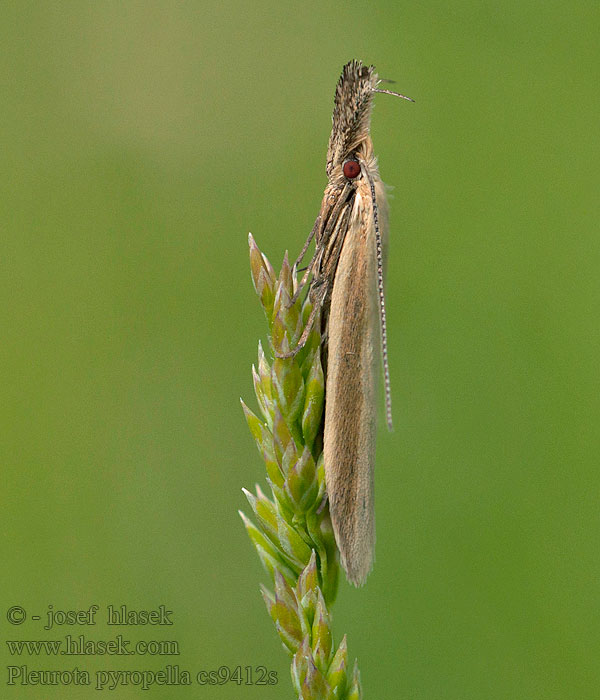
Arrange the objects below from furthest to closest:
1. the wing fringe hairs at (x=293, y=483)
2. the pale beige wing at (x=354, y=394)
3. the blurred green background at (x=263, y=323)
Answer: the blurred green background at (x=263, y=323)
the pale beige wing at (x=354, y=394)
the wing fringe hairs at (x=293, y=483)

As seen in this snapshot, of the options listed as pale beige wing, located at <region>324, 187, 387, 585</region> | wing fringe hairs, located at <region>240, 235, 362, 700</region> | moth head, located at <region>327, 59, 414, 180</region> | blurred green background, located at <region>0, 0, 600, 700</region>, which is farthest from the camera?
blurred green background, located at <region>0, 0, 600, 700</region>

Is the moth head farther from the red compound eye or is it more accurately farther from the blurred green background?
the blurred green background

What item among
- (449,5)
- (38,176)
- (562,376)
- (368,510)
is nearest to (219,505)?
(368,510)

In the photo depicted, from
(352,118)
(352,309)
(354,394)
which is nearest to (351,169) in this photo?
(352,118)

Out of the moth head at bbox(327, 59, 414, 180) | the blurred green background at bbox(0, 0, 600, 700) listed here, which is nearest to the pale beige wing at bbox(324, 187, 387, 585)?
the moth head at bbox(327, 59, 414, 180)

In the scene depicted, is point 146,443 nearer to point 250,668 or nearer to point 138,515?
point 138,515

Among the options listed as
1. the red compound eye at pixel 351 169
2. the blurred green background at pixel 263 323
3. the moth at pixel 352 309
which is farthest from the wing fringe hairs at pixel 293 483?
A: the blurred green background at pixel 263 323

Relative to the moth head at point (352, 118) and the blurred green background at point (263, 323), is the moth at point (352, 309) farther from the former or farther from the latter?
the blurred green background at point (263, 323)
